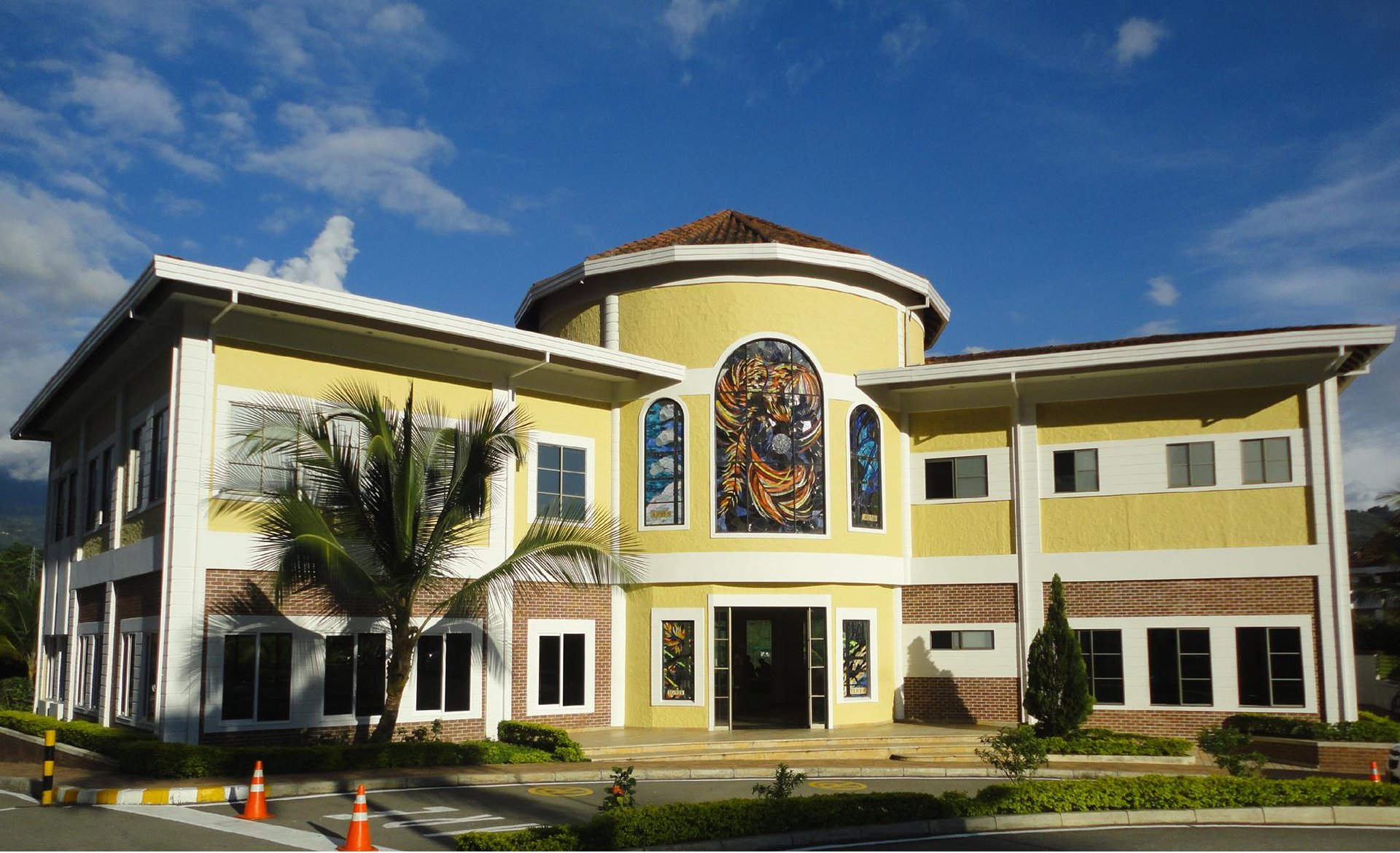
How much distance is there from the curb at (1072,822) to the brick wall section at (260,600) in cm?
903

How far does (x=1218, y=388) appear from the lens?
2333 centimetres

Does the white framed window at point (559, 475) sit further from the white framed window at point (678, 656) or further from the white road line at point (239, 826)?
the white road line at point (239, 826)

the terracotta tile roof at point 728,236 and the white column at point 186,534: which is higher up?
the terracotta tile roof at point 728,236

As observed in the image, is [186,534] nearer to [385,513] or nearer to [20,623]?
[385,513]

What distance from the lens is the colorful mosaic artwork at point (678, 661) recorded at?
22.9 metres

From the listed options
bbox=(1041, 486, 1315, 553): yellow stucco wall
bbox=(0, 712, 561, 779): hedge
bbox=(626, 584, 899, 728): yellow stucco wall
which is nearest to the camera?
bbox=(0, 712, 561, 779): hedge

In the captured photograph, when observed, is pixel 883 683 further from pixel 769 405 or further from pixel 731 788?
pixel 731 788

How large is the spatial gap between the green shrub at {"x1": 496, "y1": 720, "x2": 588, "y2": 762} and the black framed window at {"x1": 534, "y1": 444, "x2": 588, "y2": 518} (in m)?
4.01

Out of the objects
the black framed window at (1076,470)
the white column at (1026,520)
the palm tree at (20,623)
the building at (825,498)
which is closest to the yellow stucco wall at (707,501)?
the building at (825,498)

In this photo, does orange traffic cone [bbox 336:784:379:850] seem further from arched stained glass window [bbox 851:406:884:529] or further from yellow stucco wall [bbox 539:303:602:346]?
yellow stucco wall [bbox 539:303:602:346]

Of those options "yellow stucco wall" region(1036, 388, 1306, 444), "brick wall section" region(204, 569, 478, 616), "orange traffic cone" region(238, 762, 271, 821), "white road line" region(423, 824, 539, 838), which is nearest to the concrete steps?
"brick wall section" region(204, 569, 478, 616)

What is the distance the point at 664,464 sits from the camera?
77.8 feet

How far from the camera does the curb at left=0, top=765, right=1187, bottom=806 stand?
14688 millimetres

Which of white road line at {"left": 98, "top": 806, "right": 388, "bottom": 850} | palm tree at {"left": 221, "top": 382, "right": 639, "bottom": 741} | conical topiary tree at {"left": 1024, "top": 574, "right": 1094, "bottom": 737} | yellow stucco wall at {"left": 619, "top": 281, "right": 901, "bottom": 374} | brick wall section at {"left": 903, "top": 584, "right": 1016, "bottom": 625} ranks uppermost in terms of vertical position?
yellow stucco wall at {"left": 619, "top": 281, "right": 901, "bottom": 374}
